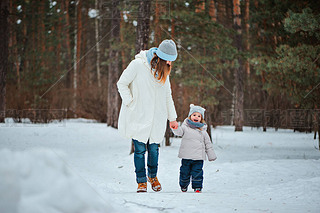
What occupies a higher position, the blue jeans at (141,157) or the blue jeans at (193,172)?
the blue jeans at (141,157)

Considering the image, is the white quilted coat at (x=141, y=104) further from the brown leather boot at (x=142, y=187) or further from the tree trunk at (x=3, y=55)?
the tree trunk at (x=3, y=55)

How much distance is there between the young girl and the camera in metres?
4.60

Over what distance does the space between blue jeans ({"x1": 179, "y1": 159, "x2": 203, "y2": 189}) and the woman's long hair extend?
4.21 feet

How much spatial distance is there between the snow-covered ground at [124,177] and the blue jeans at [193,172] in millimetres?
180

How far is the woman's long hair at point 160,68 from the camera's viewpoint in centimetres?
399

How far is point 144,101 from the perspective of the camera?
12.9 feet

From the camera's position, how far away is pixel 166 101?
13.8 ft

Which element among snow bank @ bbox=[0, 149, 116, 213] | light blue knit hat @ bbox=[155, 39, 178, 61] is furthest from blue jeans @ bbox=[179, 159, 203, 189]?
snow bank @ bbox=[0, 149, 116, 213]

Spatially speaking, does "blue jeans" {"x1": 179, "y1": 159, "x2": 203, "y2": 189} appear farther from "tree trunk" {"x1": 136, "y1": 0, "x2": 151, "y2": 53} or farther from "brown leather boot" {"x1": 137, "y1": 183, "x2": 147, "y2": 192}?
"tree trunk" {"x1": 136, "y1": 0, "x2": 151, "y2": 53}

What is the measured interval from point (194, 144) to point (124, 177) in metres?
2.42

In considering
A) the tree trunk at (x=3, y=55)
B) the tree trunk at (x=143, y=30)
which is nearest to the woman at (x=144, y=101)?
the tree trunk at (x=143, y=30)

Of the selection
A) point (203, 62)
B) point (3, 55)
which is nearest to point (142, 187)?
point (203, 62)

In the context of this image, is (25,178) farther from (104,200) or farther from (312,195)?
(312,195)

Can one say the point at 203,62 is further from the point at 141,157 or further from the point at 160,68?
the point at 141,157
